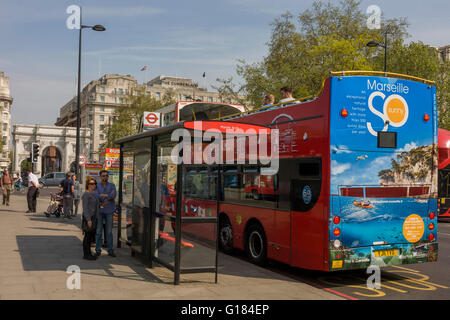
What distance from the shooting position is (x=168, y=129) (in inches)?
306

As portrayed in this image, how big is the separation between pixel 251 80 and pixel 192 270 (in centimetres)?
2478

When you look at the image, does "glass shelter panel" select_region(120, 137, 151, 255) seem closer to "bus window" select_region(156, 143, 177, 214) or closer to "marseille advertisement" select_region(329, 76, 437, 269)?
"bus window" select_region(156, 143, 177, 214)

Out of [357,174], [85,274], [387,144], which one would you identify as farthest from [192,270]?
[387,144]

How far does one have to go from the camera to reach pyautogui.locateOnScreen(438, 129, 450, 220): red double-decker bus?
66.0 feet

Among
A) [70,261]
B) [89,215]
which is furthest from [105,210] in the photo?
[70,261]

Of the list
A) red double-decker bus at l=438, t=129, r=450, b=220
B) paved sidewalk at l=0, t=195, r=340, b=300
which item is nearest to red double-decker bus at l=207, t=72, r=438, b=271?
paved sidewalk at l=0, t=195, r=340, b=300

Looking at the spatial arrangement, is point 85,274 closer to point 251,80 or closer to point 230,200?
point 230,200

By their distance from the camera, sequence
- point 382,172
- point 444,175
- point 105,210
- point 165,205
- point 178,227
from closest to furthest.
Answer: point 178,227
point 382,172
point 165,205
point 105,210
point 444,175

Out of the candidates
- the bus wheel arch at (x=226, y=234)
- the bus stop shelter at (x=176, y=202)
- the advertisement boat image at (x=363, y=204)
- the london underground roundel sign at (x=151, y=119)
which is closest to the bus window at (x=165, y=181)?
the bus stop shelter at (x=176, y=202)

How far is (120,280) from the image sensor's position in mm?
7633

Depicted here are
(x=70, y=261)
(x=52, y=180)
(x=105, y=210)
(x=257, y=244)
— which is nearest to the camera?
(x=70, y=261)

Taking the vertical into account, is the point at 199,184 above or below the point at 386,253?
above

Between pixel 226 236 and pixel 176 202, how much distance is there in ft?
12.3

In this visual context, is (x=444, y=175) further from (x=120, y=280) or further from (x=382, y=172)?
(x=120, y=280)
